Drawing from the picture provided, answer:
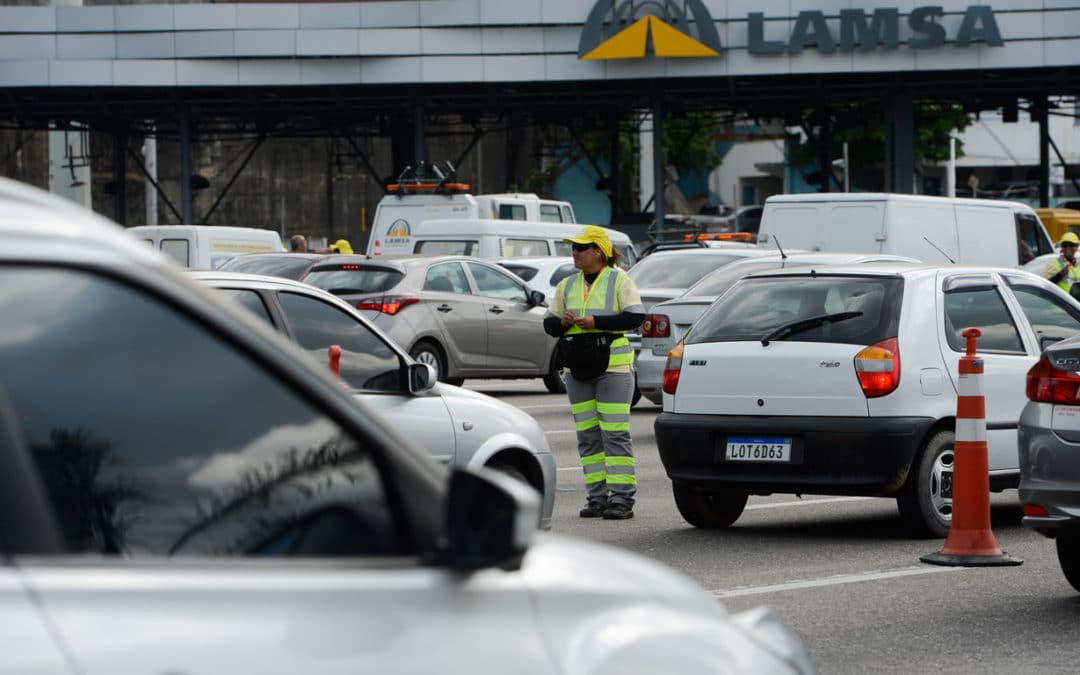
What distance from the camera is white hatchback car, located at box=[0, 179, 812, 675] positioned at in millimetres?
2420

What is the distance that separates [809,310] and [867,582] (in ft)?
6.80

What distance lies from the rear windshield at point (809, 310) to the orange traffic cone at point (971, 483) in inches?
42.2

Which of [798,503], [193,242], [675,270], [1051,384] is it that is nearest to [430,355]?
[675,270]

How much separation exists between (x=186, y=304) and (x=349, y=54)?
135 feet

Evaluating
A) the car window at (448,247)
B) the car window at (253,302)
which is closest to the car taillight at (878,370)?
the car window at (253,302)

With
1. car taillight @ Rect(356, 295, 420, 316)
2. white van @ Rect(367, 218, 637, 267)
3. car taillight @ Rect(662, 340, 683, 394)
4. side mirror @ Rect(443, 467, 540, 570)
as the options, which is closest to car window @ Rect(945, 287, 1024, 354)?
car taillight @ Rect(662, 340, 683, 394)

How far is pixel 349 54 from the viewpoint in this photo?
141ft

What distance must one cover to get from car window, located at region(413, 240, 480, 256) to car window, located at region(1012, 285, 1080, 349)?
16.4 m

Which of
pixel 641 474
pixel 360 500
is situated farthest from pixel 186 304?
pixel 641 474

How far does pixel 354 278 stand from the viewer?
65.4ft

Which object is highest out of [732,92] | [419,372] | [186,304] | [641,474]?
[732,92]

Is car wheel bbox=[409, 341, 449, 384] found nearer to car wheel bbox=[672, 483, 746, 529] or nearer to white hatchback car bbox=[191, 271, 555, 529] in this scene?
car wheel bbox=[672, 483, 746, 529]

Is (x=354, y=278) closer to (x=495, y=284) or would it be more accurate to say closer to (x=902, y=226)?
(x=495, y=284)

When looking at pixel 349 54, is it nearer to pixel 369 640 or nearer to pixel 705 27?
pixel 705 27
